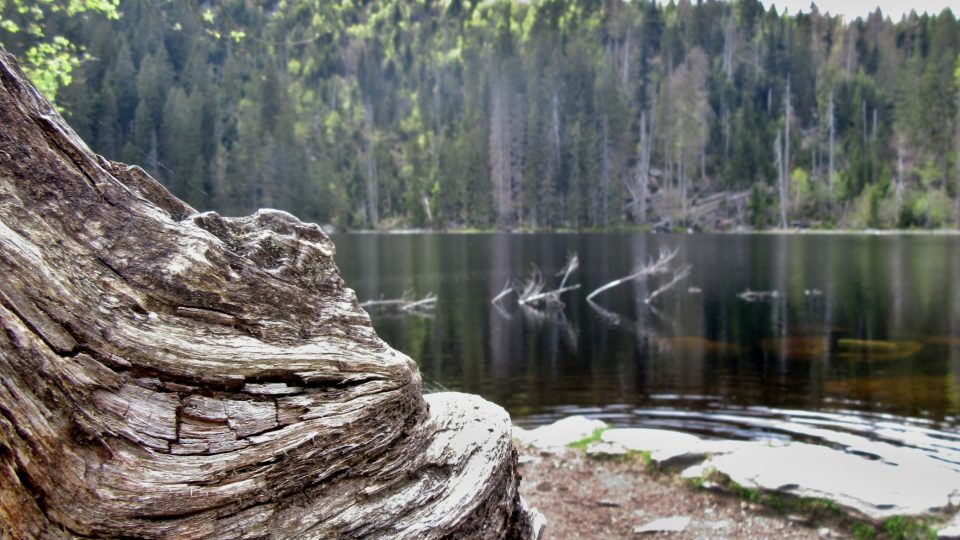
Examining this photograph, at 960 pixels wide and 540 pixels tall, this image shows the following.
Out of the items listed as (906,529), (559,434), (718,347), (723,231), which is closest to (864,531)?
(906,529)

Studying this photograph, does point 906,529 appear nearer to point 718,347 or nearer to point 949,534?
point 949,534

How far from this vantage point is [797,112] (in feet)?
363

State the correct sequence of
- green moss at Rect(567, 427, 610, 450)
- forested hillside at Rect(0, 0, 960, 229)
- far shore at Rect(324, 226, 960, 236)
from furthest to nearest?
forested hillside at Rect(0, 0, 960, 229) → far shore at Rect(324, 226, 960, 236) → green moss at Rect(567, 427, 610, 450)

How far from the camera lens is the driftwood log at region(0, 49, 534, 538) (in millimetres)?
2564

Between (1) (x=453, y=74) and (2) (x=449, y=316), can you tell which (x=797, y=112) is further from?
(2) (x=449, y=316)

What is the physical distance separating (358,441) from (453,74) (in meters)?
141

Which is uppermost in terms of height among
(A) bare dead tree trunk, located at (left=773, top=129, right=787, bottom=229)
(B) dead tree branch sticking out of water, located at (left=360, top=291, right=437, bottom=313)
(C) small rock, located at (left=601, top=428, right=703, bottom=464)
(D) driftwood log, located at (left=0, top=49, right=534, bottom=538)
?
(A) bare dead tree trunk, located at (left=773, top=129, right=787, bottom=229)

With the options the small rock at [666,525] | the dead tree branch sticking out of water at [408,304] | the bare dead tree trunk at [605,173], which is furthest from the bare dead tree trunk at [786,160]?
the small rock at [666,525]

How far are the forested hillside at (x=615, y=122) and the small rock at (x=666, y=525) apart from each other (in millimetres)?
58681

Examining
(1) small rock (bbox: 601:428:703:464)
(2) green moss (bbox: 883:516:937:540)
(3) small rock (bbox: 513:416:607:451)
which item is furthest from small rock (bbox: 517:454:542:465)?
(2) green moss (bbox: 883:516:937:540)

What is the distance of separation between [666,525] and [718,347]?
1485cm

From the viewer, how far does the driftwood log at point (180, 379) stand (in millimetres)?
2564

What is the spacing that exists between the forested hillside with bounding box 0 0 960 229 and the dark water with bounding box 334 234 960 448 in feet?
133

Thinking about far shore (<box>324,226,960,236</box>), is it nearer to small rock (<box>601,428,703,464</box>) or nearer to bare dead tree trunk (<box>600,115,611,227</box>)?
bare dead tree trunk (<box>600,115,611,227</box>)
